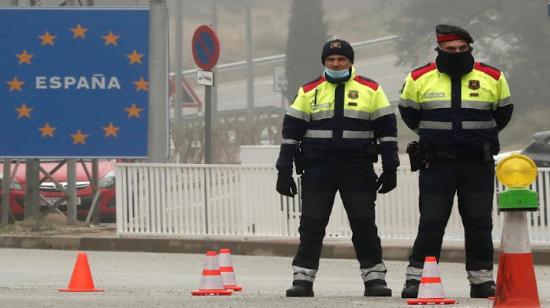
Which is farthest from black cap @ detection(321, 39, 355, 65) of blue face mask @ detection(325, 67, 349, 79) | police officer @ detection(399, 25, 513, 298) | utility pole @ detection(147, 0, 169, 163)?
utility pole @ detection(147, 0, 169, 163)

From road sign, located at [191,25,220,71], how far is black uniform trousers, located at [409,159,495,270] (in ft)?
33.8

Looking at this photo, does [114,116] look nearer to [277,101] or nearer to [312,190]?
[312,190]

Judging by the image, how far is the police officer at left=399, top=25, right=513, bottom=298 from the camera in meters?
11.0

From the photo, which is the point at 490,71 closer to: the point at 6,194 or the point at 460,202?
the point at 460,202

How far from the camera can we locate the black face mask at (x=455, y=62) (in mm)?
10930

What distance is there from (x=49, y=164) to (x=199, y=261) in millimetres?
9607

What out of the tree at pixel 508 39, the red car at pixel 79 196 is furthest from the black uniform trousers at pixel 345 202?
the tree at pixel 508 39

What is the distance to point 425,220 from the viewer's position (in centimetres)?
1117

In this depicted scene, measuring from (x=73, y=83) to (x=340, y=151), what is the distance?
9.94 meters

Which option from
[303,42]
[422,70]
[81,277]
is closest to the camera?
[422,70]

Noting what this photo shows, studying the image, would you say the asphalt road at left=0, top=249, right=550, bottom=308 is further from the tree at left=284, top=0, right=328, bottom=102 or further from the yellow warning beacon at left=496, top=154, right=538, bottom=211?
the tree at left=284, top=0, right=328, bottom=102

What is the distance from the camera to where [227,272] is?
41.2 ft

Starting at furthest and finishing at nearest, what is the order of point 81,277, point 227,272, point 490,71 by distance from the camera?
point 81,277, point 227,272, point 490,71

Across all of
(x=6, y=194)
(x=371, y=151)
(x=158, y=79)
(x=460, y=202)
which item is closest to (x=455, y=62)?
(x=460, y=202)
